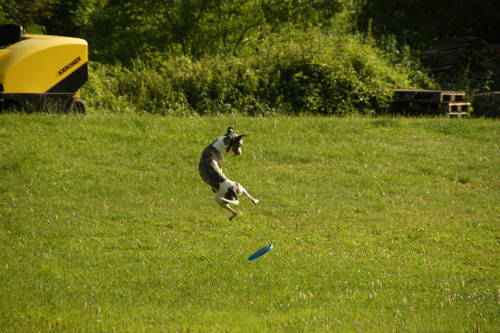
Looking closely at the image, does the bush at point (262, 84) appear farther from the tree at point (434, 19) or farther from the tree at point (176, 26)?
the tree at point (434, 19)

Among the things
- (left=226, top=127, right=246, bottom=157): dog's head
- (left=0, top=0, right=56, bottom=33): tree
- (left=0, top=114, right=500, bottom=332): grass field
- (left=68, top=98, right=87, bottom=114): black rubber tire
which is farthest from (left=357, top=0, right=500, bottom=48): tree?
(left=226, top=127, right=246, bottom=157): dog's head

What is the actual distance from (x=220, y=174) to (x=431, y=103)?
16.6 metres

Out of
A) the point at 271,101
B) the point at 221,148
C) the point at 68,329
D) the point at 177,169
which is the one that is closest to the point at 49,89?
the point at 177,169

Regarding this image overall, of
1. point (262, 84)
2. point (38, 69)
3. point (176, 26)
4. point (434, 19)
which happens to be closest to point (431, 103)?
point (262, 84)

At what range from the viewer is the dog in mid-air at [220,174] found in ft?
11.6

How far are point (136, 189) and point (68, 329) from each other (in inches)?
238

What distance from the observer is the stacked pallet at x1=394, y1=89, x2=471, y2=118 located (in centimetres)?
1761

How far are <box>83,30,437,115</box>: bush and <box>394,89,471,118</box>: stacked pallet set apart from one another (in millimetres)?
629

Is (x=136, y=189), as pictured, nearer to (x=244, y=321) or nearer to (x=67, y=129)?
(x=67, y=129)

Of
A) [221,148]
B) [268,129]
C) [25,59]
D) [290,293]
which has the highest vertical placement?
[25,59]

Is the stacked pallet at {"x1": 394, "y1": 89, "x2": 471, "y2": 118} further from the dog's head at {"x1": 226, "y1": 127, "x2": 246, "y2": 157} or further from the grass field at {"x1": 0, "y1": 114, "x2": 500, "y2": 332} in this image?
the dog's head at {"x1": 226, "y1": 127, "x2": 246, "y2": 157}

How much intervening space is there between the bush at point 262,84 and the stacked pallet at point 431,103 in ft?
2.06

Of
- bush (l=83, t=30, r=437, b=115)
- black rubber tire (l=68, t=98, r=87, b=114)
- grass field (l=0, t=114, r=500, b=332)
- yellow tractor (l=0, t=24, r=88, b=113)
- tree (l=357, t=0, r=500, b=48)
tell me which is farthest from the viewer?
tree (l=357, t=0, r=500, b=48)

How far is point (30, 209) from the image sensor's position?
9.45 metres
